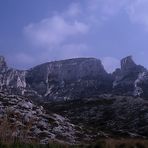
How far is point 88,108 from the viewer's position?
315ft

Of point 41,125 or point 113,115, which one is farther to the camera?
point 113,115

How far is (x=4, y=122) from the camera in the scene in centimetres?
1603

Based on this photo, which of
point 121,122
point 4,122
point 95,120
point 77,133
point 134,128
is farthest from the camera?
point 95,120

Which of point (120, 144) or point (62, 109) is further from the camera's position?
point (62, 109)

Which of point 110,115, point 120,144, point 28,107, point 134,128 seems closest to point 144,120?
point 134,128

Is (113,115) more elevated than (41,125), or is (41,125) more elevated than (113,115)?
(113,115)

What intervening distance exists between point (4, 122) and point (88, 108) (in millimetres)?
80348

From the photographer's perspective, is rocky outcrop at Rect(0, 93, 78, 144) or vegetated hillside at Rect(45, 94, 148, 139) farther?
vegetated hillside at Rect(45, 94, 148, 139)

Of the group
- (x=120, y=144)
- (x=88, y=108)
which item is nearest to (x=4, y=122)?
(x=120, y=144)

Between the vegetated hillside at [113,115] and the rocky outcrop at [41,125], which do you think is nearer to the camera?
the rocky outcrop at [41,125]

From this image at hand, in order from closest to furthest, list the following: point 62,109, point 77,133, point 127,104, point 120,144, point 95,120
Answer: point 120,144, point 77,133, point 95,120, point 127,104, point 62,109

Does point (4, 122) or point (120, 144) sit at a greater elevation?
point (4, 122)

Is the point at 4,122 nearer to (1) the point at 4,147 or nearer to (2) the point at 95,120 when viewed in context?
(1) the point at 4,147

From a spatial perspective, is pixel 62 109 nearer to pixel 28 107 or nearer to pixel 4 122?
pixel 28 107
